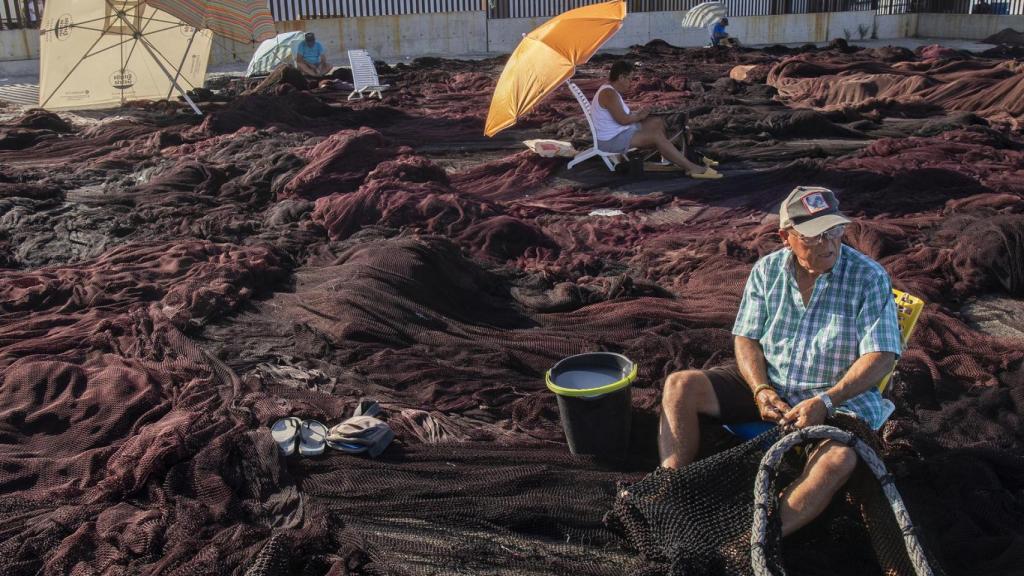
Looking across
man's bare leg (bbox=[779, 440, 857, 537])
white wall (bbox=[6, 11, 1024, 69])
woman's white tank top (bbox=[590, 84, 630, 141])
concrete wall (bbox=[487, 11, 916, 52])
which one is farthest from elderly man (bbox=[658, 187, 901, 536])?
concrete wall (bbox=[487, 11, 916, 52])

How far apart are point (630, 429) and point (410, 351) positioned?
1.43 metres

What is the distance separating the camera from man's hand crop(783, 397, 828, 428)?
10.2 feet

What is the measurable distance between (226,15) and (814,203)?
910 cm

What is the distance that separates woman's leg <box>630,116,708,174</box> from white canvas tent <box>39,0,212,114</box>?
19.9 feet

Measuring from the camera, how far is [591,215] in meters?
7.54

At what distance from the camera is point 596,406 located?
3570 millimetres

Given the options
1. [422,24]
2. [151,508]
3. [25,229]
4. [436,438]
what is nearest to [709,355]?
[436,438]

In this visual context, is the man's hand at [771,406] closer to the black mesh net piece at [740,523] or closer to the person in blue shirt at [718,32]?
the black mesh net piece at [740,523]

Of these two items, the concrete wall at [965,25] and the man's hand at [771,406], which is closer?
the man's hand at [771,406]

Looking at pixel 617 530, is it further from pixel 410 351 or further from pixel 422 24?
pixel 422 24

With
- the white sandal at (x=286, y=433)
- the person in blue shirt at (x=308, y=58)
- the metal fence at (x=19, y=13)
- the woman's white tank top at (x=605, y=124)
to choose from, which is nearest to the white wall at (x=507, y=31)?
the metal fence at (x=19, y=13)

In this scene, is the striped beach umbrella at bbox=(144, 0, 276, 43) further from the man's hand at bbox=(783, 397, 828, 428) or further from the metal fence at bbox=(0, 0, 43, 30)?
the man's hand at bbox=(783, 397, 828, 428)

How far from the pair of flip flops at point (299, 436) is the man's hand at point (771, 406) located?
6.03 ft

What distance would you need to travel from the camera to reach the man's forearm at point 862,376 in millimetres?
3197
